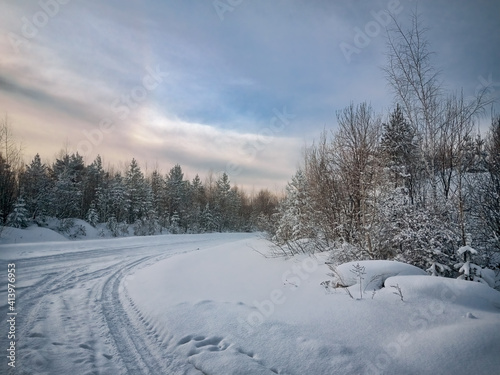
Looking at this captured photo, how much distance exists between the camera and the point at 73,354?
10.5 ft

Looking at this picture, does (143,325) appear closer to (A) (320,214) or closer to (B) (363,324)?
(B) (363,324)

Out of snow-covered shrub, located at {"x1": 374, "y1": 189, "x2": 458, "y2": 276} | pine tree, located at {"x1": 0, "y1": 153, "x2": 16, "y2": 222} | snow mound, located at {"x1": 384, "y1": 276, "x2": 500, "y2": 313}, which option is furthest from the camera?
pine tree, located at {"x1": 0, "y1": 153, "x2": 16, "y2": 222}

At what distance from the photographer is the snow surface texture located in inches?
117

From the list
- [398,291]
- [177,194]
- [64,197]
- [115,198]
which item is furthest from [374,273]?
[177,194]

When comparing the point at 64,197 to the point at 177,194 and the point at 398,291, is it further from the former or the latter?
the point at 398,291

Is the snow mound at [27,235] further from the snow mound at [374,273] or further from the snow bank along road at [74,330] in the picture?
the snow mound at [374,273]

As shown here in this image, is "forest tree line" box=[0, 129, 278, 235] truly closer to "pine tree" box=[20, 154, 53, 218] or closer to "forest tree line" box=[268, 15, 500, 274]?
"pine tree" box=[20, 154, 53, 218]

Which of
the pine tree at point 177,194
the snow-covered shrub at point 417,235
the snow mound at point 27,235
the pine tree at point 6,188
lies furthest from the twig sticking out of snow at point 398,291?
the pine tree at point 177,194

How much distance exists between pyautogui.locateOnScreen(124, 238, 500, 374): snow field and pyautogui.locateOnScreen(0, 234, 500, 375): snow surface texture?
0.6 inches

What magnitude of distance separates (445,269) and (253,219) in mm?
48613

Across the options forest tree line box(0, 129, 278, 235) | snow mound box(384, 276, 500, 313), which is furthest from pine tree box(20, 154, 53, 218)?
snow mound box(384, 276, 500, 313)

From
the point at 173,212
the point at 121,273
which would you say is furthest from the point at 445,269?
the point at 173,212

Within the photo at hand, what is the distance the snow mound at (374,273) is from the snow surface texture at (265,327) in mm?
24

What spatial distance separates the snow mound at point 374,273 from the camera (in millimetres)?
4887
